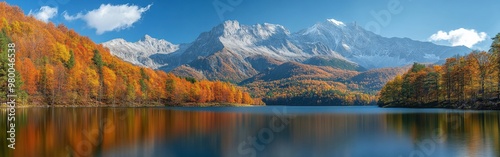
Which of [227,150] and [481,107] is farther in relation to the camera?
[481,107]

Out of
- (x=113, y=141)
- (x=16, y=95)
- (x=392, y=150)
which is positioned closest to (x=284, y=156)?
(x=392, y=150)

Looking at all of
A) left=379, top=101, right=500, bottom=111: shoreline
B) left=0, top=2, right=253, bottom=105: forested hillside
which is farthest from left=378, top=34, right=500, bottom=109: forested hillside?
left=0, top=2, right=253, bottom=105: forested hillside

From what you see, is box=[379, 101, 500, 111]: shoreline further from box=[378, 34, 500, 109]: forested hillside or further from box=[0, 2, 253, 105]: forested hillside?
box=[0, 2, 253, 105]: forested hillside

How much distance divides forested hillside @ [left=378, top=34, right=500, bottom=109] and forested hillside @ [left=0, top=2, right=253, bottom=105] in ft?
372

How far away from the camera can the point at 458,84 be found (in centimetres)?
9962

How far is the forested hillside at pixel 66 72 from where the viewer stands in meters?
109

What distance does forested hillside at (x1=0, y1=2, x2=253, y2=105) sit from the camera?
359 feet

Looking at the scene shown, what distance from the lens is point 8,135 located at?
3247 cm

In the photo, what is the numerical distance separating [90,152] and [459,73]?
10218 centimetres

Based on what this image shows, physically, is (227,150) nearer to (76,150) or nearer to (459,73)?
(76,150)

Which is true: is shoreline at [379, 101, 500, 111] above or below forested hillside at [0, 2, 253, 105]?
below

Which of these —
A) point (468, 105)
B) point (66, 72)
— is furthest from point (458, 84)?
point (66, 72)

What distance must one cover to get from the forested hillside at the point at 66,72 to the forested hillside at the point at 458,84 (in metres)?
113

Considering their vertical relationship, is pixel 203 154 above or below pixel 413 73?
below
